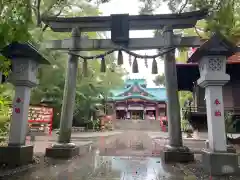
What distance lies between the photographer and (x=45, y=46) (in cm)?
880

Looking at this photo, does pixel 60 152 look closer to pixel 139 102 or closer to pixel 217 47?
pixel 217 47

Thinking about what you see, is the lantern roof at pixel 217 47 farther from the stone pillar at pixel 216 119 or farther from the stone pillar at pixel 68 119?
the stone pillar at pixel 68 119

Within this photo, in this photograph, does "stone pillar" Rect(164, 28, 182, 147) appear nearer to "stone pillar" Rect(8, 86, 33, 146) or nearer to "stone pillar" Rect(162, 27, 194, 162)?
"stone pillar" Rect(162, 27, 194, 162)

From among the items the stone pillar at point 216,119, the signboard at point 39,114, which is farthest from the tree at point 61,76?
the stone pillar at point 216,119

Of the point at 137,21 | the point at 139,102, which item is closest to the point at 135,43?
the point at 137,21

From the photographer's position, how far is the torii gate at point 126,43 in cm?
804

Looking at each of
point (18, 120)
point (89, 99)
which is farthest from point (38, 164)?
point (89, 99)

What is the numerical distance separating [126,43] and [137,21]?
1.09 m

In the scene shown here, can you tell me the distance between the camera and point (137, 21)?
8.58 meters

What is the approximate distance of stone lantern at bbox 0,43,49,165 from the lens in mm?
6375

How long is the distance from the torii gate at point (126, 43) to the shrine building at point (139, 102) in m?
34.0

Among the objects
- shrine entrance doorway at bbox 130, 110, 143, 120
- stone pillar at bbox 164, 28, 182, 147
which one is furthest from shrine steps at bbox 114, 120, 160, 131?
stone pillar at bbox 164, 28, 182, 147

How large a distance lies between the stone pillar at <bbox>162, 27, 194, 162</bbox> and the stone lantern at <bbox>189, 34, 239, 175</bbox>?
1366 mm

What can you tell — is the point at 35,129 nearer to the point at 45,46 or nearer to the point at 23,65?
the point at 45,46
